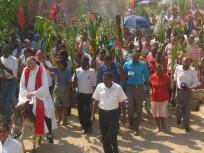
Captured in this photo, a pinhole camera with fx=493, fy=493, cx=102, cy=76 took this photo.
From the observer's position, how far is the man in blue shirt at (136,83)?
32.9ft

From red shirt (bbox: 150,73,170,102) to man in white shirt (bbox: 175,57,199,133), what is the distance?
0.31 meters

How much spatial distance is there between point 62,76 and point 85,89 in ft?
2.04

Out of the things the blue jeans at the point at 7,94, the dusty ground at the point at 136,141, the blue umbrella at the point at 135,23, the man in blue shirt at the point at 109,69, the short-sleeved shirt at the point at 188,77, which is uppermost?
the blue umbrella at the point at 135,23

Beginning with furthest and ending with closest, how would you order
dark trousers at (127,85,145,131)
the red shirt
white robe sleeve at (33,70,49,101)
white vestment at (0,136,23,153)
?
1. the red shirt
2. dark trousers at (127,85,145,131)
3. white robe sleeve at (33,70,49,101)
4. white vestment at (0,136,23,153)

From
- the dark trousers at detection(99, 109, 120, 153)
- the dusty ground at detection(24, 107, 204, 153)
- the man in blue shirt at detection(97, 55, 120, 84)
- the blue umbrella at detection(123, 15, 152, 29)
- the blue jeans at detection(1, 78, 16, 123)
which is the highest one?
the blue umbrella at detection(123, 15, 152, 29)

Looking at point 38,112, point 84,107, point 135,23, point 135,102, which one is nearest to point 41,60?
point 84,107

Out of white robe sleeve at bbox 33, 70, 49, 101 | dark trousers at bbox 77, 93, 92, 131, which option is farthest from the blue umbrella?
white robe sleeve at bbox 33, 70, 49, 101

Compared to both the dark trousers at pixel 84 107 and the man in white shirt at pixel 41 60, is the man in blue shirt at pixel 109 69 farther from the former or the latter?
the man in white shirt at pixel 41 60

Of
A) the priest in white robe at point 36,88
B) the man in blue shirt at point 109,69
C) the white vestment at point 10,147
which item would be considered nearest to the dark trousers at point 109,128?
the priest in white robe at point 36,88

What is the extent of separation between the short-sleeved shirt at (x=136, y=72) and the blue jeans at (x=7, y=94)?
236 cm

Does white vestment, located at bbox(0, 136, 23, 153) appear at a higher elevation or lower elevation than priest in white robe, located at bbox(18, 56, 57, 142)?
lower

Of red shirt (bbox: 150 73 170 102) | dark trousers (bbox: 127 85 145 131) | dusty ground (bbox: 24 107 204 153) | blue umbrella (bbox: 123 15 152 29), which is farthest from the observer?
blue umbrella (bbox: 123 15 152 29)

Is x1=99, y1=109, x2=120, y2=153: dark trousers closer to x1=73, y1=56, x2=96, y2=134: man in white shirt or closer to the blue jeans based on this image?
x1=73, y1=56, x2=96, y2=134: man in white shirt

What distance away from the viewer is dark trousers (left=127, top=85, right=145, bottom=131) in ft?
33.3
